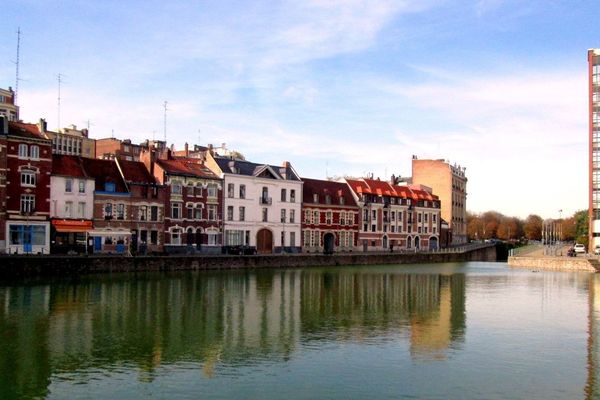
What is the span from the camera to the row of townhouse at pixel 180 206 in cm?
5428

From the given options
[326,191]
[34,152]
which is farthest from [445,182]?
[34,152]

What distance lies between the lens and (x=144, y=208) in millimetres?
63312

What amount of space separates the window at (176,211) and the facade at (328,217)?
62.3 ft

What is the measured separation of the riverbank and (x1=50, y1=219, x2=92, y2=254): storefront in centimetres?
539

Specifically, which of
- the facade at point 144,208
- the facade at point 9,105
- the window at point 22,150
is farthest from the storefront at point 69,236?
the facade at point 9,105

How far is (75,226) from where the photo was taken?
2269 inches

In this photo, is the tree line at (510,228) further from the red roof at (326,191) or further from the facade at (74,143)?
the facade at (74,143)

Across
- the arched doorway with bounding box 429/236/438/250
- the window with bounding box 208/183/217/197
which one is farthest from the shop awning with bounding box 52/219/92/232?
the arched doorway with bounding box 429/236/438/250

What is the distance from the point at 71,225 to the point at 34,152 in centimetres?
688

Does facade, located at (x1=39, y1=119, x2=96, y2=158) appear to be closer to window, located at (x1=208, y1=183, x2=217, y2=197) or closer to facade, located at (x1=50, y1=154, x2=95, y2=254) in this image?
window, located at (x1=208, y1=183, x2=217, y2=197)

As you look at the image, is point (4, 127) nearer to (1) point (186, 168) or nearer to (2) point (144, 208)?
(2) point (144, 208)

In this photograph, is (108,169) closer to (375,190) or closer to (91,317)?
(91,317)

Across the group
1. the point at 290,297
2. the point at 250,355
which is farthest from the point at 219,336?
the point at 290,297

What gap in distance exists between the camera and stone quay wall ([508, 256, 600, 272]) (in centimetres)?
6669
